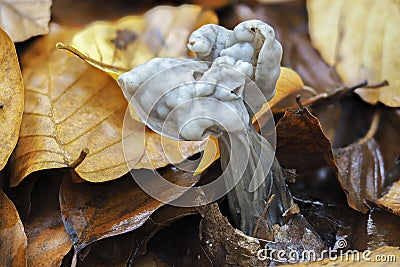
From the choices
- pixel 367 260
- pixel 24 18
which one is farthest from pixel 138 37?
pixel 367 260

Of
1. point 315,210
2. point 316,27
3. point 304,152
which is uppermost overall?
point 316,27

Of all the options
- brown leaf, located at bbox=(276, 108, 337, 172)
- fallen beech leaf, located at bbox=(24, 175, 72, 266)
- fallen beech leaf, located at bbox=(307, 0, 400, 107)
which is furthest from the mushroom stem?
fallen beech leaf, located at bbox=(307, 0, 400, 107)

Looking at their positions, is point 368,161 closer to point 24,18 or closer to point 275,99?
point 275,99

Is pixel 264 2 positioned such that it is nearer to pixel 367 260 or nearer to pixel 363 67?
pixel 363 67

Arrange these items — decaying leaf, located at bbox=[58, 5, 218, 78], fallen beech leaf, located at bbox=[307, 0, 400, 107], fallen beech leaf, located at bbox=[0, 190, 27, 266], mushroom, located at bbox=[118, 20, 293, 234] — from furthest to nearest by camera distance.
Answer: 1. fallen beech leaf, located at bbox=[307, 0, 400, 107]
2. decaying leaf, located at bbox=[58, 5, 218, 78]
3. fallen beech leaf, located at bbox=[0, 190, 27, 266]
4. mushroom, located at bbox=[118, 20, 293, 234]

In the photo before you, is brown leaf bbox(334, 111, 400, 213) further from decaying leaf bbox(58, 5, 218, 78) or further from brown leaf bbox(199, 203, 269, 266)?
decaying leaf bbox(58, 5, 218, 78)

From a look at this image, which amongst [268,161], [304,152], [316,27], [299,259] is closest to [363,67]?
[316,27]
